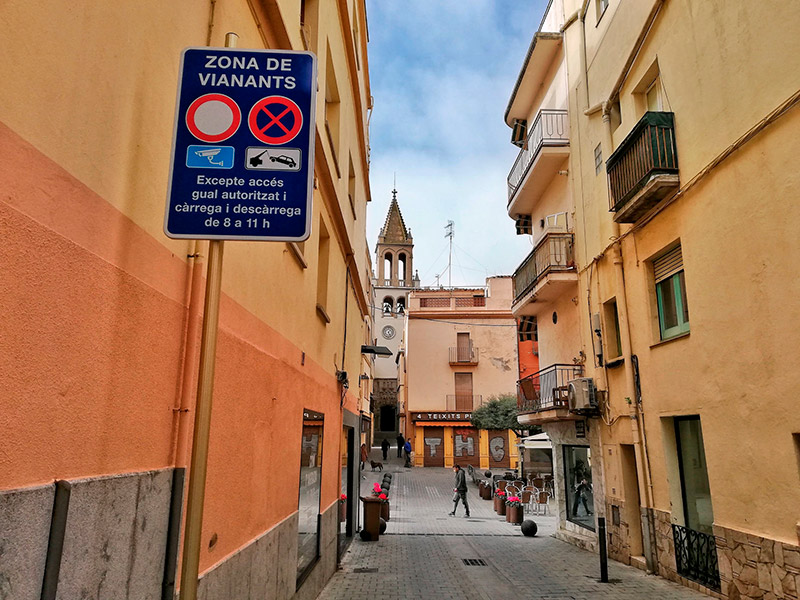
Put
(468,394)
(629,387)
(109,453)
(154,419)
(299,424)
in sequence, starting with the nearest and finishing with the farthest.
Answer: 1. (109,453)
2. (154,419)
3. (299,424)
4. (629,387)
5. (468,394)

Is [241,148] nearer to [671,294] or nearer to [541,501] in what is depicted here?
[671,294]

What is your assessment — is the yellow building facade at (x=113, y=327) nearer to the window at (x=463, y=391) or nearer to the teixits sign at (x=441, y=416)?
the teixits sign at (x=441, y=416)

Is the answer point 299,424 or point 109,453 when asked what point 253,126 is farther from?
point 299,424

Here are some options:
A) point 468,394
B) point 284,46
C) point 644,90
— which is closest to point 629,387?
point 644,90

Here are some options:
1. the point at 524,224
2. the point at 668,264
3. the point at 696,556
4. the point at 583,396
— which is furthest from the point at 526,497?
the point at 668,264

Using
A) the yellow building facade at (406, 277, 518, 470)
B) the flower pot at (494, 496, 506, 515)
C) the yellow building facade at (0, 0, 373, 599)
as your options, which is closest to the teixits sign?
the yellow building facade at (406, 277, 518, 470)

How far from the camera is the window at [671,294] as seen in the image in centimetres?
955

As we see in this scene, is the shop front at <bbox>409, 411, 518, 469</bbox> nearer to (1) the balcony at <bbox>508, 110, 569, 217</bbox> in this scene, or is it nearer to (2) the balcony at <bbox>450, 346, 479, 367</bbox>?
(2) the balcony at <bbox>450, 346, 479, 367</bbox>

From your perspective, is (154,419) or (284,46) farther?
(284,46)

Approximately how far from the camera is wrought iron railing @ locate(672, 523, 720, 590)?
841 cm

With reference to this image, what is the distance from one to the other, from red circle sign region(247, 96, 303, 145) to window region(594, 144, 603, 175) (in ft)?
37.2

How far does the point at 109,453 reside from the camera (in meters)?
2.49

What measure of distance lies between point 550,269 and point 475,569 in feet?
23.7

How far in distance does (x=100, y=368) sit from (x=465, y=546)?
13.2 m
